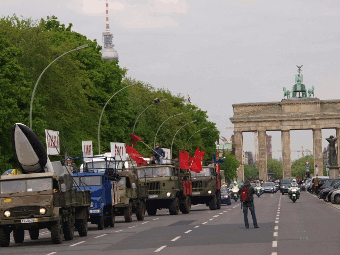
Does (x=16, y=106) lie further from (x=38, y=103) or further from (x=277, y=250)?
(x=277, y=250)

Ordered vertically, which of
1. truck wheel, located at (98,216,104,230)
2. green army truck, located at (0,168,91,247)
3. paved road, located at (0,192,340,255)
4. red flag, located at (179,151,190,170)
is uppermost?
red flag, located at (179,151,190,170)

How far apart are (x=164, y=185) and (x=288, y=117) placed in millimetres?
93265

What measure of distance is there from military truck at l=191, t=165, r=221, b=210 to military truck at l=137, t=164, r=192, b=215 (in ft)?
11.1

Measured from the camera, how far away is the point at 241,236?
21.8 metres

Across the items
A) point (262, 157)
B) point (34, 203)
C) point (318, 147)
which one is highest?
point (318, 147)

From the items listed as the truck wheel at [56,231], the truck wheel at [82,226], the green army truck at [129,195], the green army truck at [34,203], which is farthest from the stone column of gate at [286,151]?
the truck wheel at [56,231]

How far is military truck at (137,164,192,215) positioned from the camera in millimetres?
36656

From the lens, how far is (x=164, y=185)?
1443 inches

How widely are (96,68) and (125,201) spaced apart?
99.3ft

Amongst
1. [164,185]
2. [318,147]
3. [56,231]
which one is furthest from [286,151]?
[56,231]

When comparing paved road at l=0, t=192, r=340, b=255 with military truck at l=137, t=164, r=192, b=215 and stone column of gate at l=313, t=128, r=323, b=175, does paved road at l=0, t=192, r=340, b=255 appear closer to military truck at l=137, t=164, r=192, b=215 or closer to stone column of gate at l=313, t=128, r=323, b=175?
military truck at l=137, t=164, r=192, b=215

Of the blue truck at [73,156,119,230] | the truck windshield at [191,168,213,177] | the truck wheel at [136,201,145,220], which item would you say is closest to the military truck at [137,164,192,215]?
the truck wheel at [136,201,145,220]

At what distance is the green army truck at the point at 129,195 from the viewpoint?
30.1 metres

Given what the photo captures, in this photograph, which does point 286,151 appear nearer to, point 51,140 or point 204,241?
point 51,140
